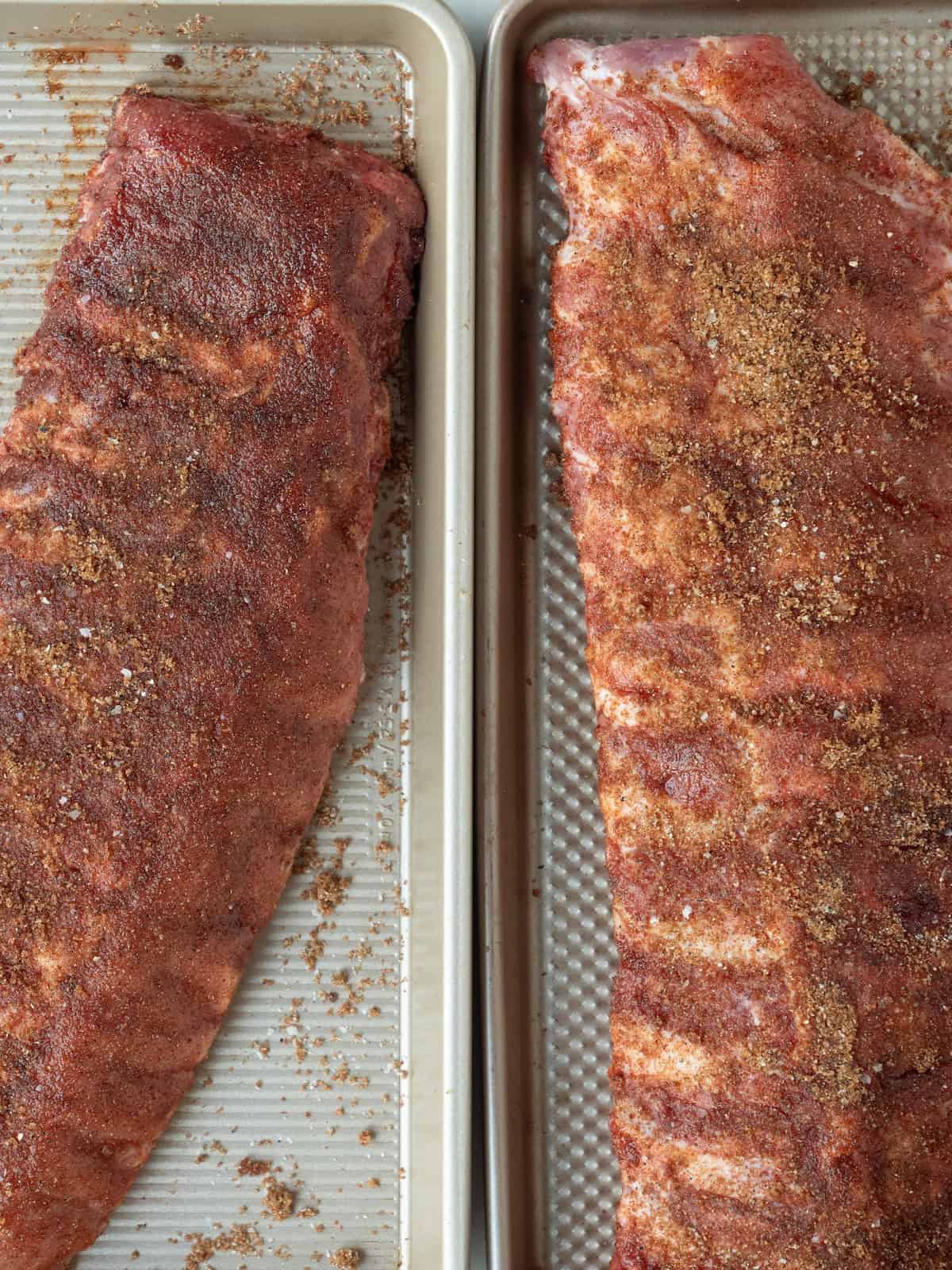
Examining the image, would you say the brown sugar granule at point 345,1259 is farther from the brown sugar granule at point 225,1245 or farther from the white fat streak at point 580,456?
the white fat streak at point 580,456

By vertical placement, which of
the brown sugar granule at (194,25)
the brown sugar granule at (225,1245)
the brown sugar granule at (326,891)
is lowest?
the brown sugar granule at (225,1245)

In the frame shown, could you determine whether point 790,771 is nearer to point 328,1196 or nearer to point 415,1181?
point 415,1181

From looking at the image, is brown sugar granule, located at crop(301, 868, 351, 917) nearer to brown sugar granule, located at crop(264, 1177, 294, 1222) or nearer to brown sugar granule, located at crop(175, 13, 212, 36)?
brown sugar granule, located at crop(264, 1177, 294, 1222)

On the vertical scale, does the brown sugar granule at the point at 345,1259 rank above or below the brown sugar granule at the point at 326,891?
below

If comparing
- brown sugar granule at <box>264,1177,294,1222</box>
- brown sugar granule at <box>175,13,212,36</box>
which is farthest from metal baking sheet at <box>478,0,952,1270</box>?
brown sugar granule at <box>175,13,212,36</box>

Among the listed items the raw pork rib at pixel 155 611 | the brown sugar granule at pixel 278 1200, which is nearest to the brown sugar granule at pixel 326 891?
the raw pork rib at pixel 155 611

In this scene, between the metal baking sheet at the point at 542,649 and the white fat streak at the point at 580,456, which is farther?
the metal baking sheet at the point at 542,649
